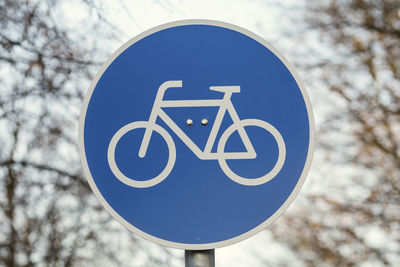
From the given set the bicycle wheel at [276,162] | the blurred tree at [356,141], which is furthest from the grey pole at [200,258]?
the blurred tree at [356,141]

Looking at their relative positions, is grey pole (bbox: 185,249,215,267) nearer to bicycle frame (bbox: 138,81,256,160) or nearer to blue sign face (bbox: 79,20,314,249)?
blue sign face (bbox: 79,20,314,249)

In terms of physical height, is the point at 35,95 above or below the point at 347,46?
below

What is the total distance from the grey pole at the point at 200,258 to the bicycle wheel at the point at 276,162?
0.17m

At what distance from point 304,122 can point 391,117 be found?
235 inches

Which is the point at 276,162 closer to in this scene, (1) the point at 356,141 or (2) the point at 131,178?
(2) the point at 131,178

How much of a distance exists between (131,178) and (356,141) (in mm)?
6151

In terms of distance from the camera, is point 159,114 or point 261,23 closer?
point 159,114

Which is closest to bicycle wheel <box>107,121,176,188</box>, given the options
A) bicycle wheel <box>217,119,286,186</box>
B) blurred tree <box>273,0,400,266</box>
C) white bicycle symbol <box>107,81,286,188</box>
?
white bicycle symbol <box>107,81,286,188</box>

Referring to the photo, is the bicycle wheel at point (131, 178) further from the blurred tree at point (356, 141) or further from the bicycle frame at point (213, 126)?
the blurred tree at point (356, 141)

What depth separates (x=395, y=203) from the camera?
7012 mm

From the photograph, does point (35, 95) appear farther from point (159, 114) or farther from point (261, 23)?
point (159, 114)

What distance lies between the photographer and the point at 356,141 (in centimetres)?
733

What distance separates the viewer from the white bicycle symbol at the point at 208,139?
4.83ft

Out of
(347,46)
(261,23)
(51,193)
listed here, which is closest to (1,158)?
(51,193)
